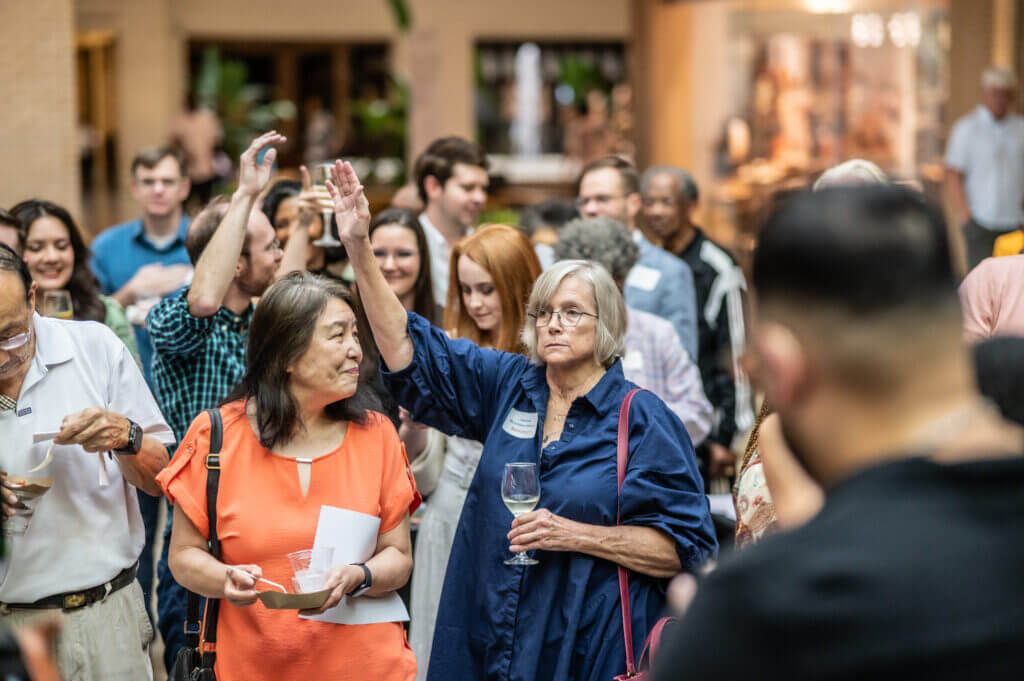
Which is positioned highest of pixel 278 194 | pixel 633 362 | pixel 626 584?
pixel 278 194

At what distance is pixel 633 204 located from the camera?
234 inches

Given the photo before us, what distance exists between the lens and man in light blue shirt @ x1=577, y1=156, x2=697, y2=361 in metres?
5.33

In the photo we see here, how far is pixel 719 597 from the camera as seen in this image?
127cm

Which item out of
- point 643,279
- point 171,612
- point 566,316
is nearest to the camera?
point 566,316

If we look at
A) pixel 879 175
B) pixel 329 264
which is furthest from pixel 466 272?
pixel 879 175

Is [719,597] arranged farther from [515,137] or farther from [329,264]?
[515,137]

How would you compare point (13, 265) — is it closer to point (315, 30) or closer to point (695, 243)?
point (695, 243)

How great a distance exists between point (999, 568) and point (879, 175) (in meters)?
2.61

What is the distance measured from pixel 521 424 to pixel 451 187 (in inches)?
100

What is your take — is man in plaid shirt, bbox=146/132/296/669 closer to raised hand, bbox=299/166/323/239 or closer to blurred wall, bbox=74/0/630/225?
raised hand, bbox=299/166/323/239

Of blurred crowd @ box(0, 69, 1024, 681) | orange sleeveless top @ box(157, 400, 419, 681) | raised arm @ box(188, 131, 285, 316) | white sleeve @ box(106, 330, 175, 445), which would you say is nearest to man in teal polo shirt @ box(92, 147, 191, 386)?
blurred crowd @ box(0, 69, 1024, 681)

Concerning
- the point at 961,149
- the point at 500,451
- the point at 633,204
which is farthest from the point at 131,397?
the point at 961,149

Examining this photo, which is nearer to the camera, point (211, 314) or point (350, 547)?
point (350, 547)

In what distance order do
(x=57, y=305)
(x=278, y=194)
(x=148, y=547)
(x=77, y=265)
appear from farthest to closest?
(x=278, y=194) → (x=77, y=265) → (x=148, y=547) → (x=57, y=305)
